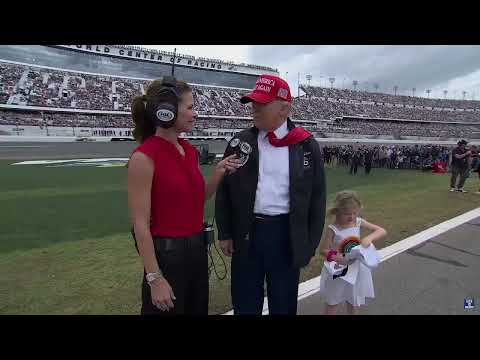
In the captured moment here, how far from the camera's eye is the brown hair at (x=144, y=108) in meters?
1.67

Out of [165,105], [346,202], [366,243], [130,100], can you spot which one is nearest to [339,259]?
[366,243]

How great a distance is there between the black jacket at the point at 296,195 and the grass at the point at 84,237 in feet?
4.32

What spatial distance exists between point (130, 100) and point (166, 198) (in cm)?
5118

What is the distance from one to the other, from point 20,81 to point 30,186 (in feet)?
123

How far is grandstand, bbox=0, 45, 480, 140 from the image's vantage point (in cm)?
3500

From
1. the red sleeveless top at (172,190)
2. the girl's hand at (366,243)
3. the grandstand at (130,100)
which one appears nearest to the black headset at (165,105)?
the red sleeveless top at (172,190)

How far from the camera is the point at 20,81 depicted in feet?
125

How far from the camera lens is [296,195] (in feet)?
6.48

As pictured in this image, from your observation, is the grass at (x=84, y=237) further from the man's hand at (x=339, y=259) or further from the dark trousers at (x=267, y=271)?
the man's hand at (x=339, y=259)

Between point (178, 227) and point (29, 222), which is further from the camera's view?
point (29, 222)

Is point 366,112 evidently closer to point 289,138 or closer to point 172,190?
point 289,138

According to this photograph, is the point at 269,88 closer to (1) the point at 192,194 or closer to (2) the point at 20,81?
(1) the point at 192,194

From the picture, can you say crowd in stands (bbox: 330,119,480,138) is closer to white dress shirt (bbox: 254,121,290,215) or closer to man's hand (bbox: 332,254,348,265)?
man's hand (bbox: 332,254,348,265)
